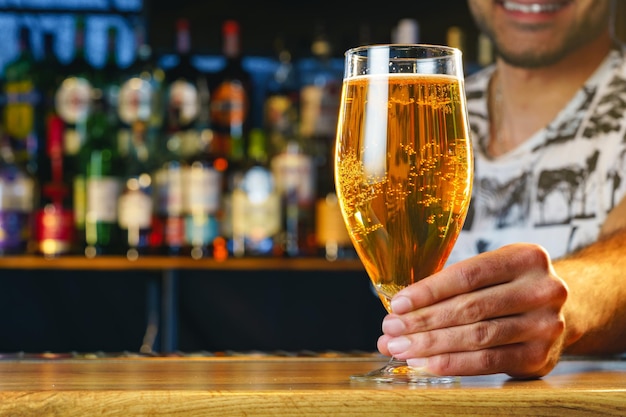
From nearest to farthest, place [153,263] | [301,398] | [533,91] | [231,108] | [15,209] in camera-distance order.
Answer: [301,398], [533,91], [153,263], [15,209], [231,108]

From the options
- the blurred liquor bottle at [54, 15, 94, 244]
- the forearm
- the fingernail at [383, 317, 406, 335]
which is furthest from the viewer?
the blurred liquor bottle at [54, 15, 94, 244]

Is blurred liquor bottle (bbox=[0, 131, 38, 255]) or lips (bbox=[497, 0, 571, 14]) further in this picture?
blurred liquor bottle (bbox=[0, 131, 38, 255])

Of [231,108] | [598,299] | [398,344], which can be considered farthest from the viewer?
[231,108]

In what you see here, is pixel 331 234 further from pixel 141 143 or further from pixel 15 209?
pixel 15 209

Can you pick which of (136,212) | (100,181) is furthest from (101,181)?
(136,212)

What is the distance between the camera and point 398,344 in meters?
0.65

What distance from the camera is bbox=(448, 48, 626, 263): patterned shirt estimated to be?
1.65m

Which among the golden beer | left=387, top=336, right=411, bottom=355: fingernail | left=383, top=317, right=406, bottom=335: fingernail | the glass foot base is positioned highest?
the golden beer

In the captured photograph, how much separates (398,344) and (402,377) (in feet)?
0.09

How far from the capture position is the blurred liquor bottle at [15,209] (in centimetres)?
258

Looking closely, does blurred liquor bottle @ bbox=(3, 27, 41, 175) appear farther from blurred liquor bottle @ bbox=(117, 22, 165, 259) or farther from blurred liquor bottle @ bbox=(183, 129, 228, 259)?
blurred liquor bottle @ bbox=(183, 129, 228, 259)

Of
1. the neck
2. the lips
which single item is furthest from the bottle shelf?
the lips

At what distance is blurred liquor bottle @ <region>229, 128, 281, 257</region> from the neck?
872mm

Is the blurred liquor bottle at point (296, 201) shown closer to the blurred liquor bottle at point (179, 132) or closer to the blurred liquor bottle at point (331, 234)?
the blurred liquor bottle at point (331, 234)
